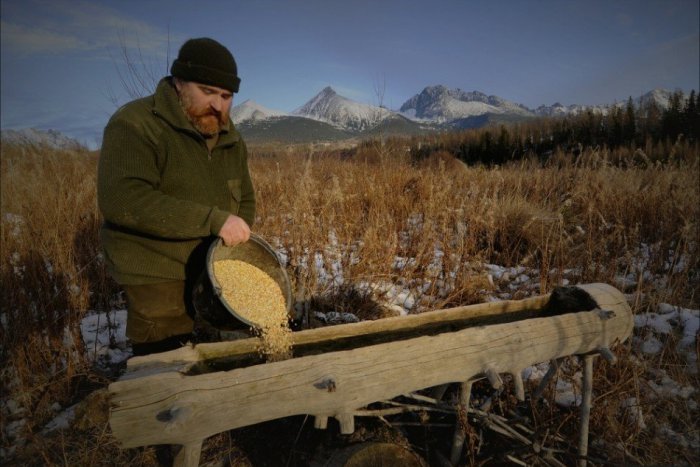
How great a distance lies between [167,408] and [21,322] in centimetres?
207

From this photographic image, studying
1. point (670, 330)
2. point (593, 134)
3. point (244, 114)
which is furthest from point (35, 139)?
point (593, 134)

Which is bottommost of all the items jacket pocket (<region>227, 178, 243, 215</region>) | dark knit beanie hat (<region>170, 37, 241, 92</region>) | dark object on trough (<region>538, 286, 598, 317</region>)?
dark object on trough (<region>538, 286, 598, 317</region>)

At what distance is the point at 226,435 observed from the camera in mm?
2045

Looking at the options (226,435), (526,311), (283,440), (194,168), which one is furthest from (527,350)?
(194,168)

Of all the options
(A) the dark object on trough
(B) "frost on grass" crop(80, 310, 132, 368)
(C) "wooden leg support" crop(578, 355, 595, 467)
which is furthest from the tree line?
(B) "frost on grass" crop(80, 310, 132, 368)

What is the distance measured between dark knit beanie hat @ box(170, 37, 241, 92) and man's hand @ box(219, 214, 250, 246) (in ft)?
2.40

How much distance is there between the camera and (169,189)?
70.5 inches

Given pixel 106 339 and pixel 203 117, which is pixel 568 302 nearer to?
pixel 203 117

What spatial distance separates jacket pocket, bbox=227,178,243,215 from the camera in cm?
215

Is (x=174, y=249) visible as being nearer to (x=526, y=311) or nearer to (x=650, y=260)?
(x=526, y=311)

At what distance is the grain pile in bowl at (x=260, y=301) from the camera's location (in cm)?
169

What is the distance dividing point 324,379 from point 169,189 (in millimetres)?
1273

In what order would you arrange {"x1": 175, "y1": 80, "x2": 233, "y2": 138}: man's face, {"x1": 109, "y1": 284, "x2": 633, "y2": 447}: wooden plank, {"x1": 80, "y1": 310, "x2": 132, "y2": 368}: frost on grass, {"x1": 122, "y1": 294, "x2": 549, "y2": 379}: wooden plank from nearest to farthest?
{"x1": 109, "y1": 284, "x2": 633, "y2": 447}: wooden plank < {"x1": 122, "y1": 294, "x2": 549, "y2": 379}: wooden plank < {"x1": 175, "y1": 80, "x2": 233, "y2": 138}: man's face < {"x1": 80, "y1": 310, "x2": 132, "y2": 368}: frost on grass

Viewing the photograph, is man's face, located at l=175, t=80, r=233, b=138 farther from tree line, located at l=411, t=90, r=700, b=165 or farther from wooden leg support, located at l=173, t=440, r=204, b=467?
tree line, located at l=411, t=90, r=700, b=165
